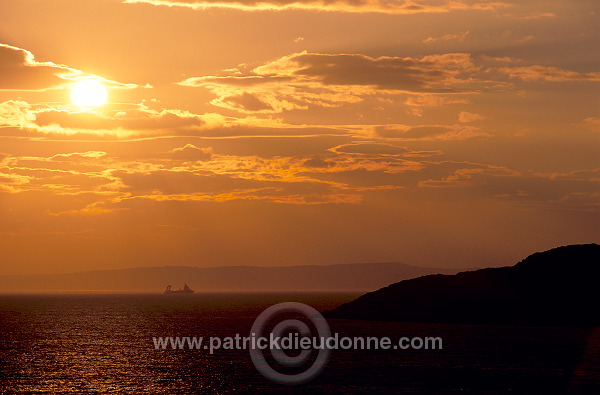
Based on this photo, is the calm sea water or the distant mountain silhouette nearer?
the calm sea water

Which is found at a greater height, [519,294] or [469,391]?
[519,294]

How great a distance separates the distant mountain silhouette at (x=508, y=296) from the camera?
147875 mm

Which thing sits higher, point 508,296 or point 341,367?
point 508,296

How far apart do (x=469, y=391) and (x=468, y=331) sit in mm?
67535

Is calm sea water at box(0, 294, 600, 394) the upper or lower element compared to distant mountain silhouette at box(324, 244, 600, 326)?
lower

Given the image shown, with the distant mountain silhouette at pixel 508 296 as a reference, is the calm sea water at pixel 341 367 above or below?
below

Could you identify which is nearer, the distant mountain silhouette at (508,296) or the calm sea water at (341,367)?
the calm sea water at (341,367)

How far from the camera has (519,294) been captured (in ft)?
513

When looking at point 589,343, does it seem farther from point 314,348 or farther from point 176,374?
point 176,374

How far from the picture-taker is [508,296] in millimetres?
157000

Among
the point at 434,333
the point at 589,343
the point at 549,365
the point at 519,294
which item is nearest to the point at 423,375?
the point at 549,365

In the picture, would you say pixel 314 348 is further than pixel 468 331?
No

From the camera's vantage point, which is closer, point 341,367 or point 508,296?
point 341,367

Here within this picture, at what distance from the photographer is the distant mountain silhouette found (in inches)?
5822
